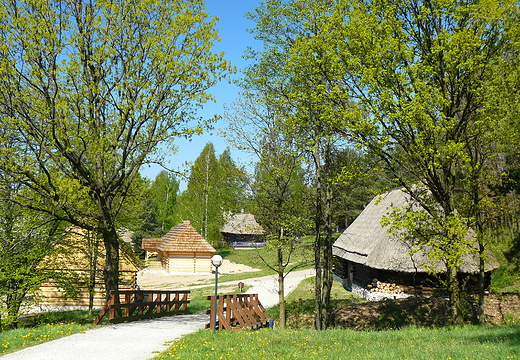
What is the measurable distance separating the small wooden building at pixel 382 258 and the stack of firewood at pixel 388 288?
4.0 inches

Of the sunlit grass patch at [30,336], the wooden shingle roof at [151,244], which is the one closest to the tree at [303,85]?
the sunlit grass patch at [30,336]

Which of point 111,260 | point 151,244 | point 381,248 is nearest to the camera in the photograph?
point 111,260

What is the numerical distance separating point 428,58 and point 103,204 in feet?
34.6

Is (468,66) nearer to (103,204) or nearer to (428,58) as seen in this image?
(428,58)

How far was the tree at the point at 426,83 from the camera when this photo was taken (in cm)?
1188

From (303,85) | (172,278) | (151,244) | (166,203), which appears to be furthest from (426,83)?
(166,203)

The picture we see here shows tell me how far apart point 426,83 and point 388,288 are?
41.9 feet

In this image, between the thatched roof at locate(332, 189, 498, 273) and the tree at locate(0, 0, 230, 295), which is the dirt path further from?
the tree at locate(0, 0, 230, 295)

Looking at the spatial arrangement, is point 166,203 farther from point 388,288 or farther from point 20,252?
point 20,252

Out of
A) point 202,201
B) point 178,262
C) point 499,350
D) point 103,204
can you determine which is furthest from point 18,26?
point 202,201

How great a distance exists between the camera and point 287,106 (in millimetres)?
16234

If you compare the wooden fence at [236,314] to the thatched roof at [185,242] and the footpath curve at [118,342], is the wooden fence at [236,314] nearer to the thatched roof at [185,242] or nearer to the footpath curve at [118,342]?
the footpath curve at [118,342]

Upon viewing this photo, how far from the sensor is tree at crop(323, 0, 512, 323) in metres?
11.9

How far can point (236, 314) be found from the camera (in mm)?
14680
